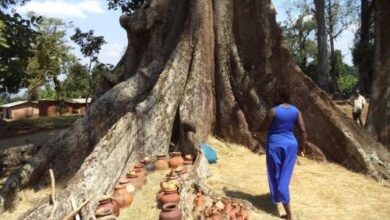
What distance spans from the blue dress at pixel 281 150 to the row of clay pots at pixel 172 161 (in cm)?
209

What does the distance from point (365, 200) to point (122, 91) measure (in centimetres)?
505

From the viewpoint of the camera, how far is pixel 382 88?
9.04 m

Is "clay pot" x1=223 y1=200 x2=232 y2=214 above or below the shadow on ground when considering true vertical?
above

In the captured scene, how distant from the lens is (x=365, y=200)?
22.5ft

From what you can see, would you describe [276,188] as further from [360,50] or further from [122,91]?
[360,50]

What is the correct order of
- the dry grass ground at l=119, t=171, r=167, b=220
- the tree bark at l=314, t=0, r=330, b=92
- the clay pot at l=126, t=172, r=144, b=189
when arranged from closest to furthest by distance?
the dry grass ground at l=119, t=171, r=167, b=220 → the clay pot at l=126, t=172, r=144, b=189 → the tree bark at l=314, t=0, r=330, b=92

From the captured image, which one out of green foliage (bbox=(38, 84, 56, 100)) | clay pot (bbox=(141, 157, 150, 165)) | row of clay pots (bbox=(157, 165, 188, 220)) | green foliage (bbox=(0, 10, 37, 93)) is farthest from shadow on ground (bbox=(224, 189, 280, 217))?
green foliage (bbox=(38, 84, 56, 100))

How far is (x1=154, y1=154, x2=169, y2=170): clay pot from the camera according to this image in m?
7.99

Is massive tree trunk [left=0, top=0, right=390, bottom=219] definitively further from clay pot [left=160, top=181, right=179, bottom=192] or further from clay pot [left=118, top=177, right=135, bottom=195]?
clay pot [left=160, top=181, right=179, bottom=192]

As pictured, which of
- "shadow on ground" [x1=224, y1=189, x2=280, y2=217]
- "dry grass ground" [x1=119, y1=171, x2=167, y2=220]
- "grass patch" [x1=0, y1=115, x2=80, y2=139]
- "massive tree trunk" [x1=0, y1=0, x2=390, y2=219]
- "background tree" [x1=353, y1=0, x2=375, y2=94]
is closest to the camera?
"dry grass ground" [x1=119, y1=171, x2=167, y2=220]

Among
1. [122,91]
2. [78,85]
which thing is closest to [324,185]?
[122,91]

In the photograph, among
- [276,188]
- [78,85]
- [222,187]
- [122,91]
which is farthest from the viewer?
[78,85]

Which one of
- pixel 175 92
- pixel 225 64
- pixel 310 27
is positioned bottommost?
pixel 175 92

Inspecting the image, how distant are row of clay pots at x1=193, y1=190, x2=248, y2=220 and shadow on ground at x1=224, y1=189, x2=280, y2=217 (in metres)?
0.47
